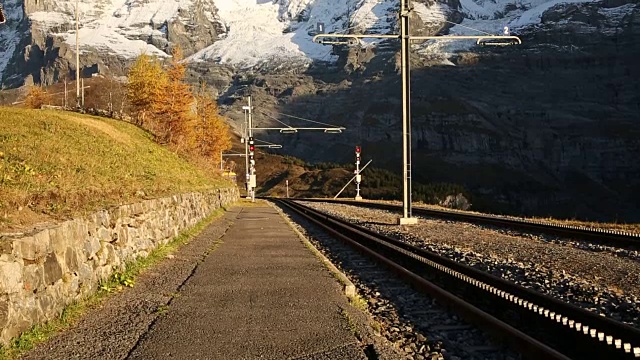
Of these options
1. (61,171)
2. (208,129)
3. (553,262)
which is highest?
(208,129)

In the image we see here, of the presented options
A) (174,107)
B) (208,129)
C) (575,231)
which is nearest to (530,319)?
(575,231)

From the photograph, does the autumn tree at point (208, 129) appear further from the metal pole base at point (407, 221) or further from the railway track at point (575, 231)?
the metal pole base at point (407, 221)

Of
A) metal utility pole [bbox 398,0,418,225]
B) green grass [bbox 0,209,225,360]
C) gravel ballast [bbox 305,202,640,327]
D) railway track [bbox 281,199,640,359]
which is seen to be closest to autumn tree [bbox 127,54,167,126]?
metal utility pole [bbox 398,0,418,225]

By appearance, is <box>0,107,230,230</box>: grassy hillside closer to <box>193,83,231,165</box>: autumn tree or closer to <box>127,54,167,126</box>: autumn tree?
<box>127,54,167,126</box>: autumn tree

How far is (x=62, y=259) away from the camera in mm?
8930

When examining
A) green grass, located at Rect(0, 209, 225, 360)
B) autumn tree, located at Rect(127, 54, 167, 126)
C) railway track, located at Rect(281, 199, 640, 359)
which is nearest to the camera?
railway track, located at Rect(281, 199, 640, 359)

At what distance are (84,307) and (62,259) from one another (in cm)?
108

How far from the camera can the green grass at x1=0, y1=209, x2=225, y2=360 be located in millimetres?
7434

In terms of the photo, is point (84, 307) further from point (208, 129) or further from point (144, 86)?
point (208, 129)

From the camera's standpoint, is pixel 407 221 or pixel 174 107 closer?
pixel 407 221

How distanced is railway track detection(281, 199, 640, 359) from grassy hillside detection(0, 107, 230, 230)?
6.22 m

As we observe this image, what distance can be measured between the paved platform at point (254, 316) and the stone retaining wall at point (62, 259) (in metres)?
1.36

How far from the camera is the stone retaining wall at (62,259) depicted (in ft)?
24.0

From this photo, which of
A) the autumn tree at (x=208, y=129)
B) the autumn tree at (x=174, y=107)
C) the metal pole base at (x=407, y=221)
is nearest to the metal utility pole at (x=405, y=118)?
the metal pole base at (x=407, y=221)
